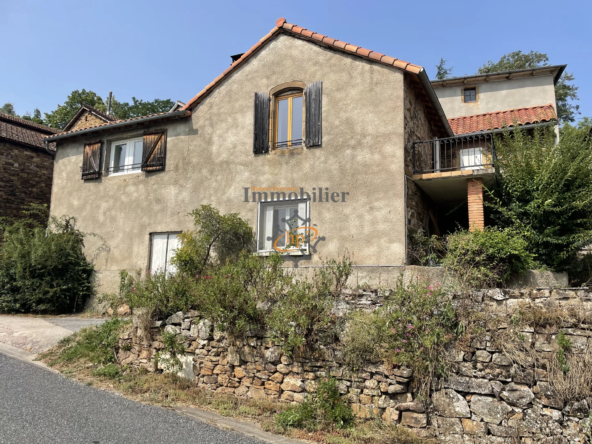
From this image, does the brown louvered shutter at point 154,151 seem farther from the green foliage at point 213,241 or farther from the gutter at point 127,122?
the green foliage at point 213,241

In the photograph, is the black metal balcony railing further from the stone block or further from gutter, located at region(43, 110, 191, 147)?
gutter, located at region(43, 110, 191, 147)

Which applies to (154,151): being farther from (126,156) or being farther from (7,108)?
(7,108)

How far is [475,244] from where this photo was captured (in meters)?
8.39

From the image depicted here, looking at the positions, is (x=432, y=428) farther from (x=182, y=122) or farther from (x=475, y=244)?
(x=182, y=122)

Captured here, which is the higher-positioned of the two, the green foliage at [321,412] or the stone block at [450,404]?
the stone block at [450,404]

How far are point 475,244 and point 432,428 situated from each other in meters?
4.19

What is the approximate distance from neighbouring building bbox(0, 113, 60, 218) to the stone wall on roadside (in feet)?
43.2

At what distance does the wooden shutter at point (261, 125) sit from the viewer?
11.1 m

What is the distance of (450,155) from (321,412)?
31.1 feet

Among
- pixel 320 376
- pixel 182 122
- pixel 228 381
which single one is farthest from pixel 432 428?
pixel 182 122

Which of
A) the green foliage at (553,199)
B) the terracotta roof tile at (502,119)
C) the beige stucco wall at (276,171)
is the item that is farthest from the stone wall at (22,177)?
the green foliage at (553,199)

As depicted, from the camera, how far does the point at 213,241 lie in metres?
11.0

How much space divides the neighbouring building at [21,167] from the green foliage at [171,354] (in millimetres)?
11510

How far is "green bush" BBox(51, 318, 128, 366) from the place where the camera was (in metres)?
7.89
